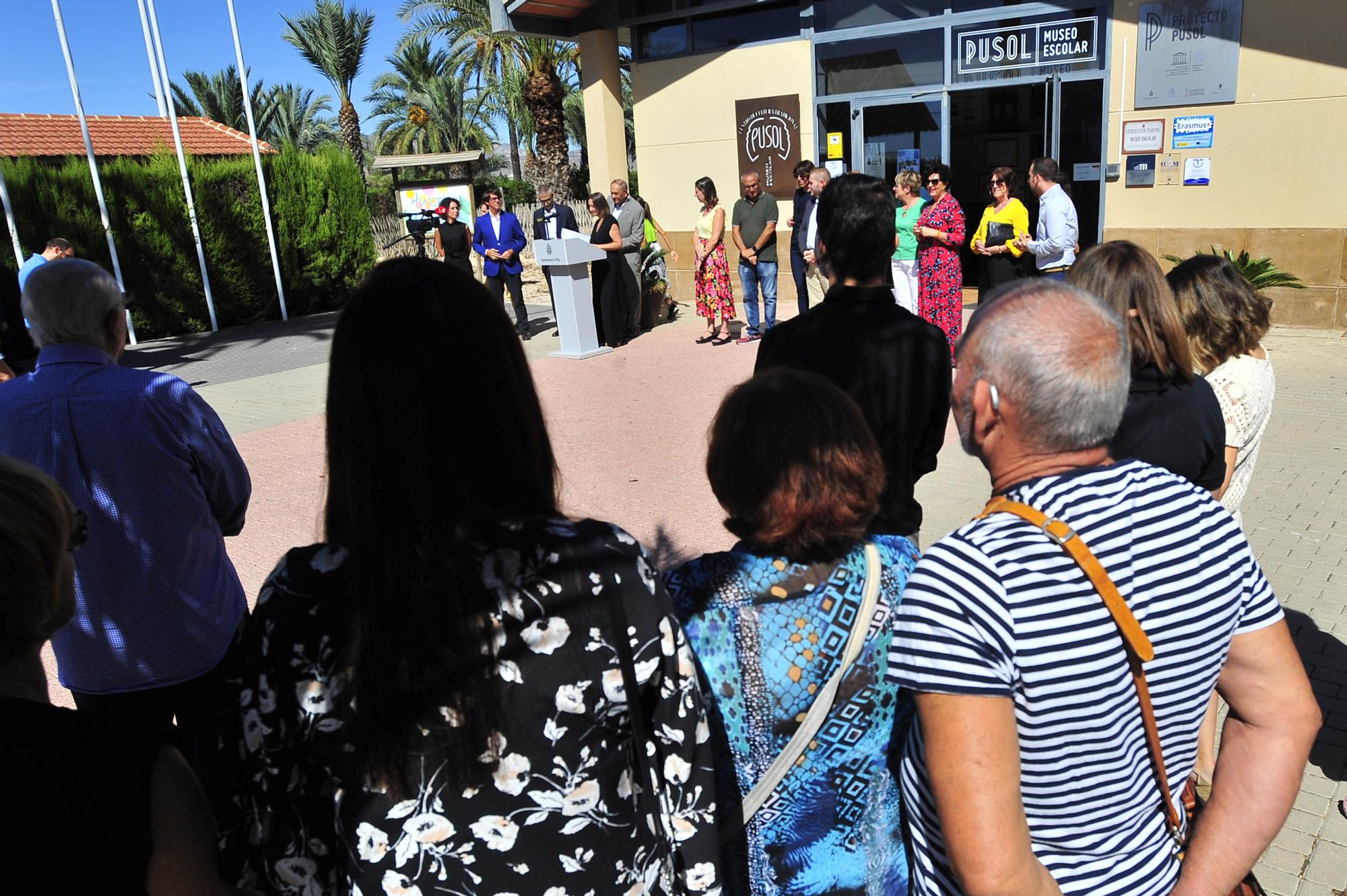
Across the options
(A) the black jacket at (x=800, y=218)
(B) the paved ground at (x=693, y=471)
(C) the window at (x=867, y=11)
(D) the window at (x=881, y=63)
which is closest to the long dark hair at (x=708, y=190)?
(A) the black jacket at (x=800, y=218)

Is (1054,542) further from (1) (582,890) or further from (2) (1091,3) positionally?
(2) (1091,3)

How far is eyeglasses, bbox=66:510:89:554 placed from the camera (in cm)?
154

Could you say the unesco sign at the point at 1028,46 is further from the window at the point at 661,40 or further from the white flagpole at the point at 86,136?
the white flagpole at the point at 86,136

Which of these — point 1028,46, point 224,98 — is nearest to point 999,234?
point 1028,46

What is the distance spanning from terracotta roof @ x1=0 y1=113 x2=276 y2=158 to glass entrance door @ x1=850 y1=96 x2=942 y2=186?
1698 cm

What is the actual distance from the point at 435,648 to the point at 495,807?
0.85 feet

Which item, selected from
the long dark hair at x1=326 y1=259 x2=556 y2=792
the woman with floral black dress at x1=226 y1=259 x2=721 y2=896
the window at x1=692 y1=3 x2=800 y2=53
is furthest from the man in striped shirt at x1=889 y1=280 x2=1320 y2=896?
the window at x1=692 y1=3 x2=800 y2=53

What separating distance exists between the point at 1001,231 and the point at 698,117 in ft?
21.7

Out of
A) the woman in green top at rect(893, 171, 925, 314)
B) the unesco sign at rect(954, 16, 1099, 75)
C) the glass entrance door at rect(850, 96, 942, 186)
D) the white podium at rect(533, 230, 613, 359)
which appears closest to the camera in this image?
the woman in green top at rect(893, 171, 925, 314)

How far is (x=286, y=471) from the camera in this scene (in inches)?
291

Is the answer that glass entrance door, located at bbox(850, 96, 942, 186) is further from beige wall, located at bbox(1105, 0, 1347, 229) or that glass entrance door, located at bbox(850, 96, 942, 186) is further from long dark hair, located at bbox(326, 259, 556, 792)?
long dark hair, located at bbox(326, 259, 556, 792)

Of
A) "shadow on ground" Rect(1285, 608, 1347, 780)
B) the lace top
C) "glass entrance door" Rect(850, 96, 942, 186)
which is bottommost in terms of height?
"shadow on ground" Rect(1285, 608, 1347, 780)

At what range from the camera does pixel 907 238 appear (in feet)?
29.4

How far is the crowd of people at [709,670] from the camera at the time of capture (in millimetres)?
1332
